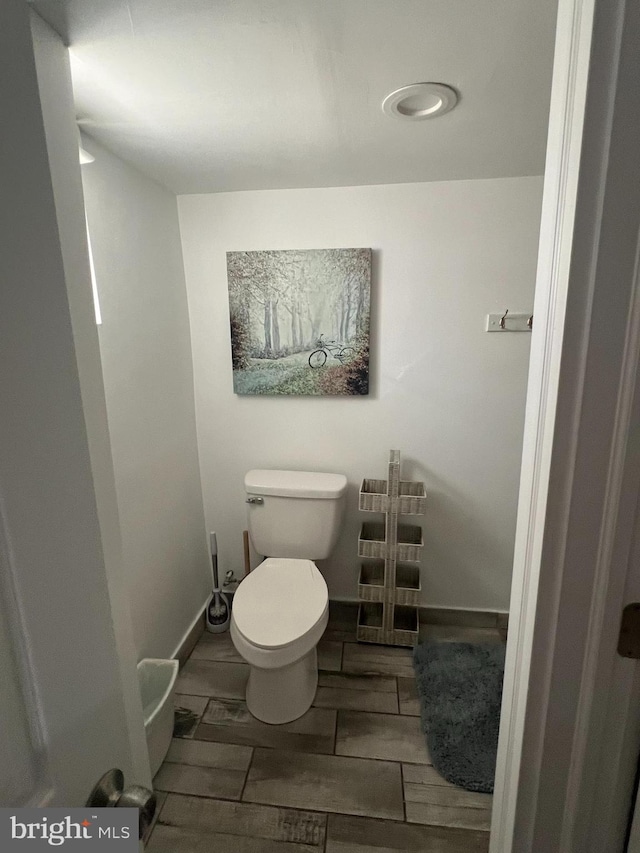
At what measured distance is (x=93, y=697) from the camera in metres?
0.56

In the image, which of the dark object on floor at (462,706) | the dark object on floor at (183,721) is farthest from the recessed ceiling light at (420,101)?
the dark object on floor at (183,721)

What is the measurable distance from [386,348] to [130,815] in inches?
66.0

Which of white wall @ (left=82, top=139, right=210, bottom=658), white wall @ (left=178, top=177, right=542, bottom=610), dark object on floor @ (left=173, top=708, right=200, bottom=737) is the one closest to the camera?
white wall @ (left=82, top=139, right=210, bottom=658)

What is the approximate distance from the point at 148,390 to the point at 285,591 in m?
0.98

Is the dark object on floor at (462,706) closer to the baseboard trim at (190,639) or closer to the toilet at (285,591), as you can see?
the toilet at (285,591)

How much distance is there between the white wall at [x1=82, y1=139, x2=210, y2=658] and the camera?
4.46 feet

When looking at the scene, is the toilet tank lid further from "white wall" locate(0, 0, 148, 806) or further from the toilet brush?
"white wall" locate(0, 0, 148, 806)

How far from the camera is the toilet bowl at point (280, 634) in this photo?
1.42 m

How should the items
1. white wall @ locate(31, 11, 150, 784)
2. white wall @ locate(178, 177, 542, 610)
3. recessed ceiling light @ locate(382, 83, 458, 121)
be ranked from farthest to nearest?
white wall @ locate(178, 177, 542, 610), recessed ceiling light @ locate(382, 83, 458, 121), white wall @ locate(31, 11, 150, 784)

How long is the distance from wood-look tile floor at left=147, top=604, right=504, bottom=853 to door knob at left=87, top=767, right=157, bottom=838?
3.26 ft

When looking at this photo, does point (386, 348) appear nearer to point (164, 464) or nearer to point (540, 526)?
point (164, 464)

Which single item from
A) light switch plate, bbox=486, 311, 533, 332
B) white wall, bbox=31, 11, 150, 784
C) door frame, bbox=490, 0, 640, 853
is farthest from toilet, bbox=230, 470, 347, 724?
light switch plate, bbox=486, 311, 533, 332

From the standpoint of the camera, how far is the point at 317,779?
1.39 metres

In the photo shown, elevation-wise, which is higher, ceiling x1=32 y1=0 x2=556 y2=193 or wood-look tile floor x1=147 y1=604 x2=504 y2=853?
ceiling x1=32 y1=0 x2=556 y2=193
